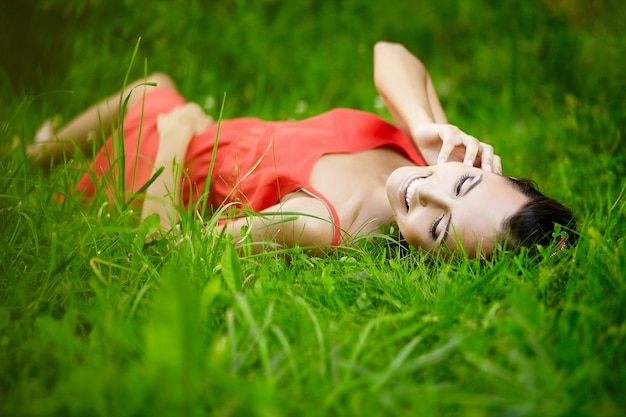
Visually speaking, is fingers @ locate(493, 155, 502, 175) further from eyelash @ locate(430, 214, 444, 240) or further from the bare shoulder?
the bare shoulder

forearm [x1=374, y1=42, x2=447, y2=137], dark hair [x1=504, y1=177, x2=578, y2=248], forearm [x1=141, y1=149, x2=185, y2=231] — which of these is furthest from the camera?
forearm [x1=374, y1=42, x2=447, y2=137]

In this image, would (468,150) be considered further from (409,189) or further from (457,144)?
(409,189)

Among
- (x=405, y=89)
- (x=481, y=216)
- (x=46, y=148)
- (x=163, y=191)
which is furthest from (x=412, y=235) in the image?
(x=46, y=148)

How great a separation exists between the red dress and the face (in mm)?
268

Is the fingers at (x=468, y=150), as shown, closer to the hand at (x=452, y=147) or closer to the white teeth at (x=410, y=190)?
the hand at (x=452, y=147)

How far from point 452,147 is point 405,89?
536 millimetres

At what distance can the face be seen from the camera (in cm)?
178

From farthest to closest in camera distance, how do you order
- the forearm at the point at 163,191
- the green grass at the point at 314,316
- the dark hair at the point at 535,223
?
1. the forearm at the point at 163,191
2. the dark hair at the point at 535,223
3. the green grass at the point at 314,316

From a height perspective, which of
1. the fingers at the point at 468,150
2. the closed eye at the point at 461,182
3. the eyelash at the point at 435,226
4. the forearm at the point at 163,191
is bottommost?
the forearm at the point at 163,191

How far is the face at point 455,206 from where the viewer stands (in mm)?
1776

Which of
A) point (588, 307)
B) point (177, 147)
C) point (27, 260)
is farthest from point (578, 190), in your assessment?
point (27, 260)

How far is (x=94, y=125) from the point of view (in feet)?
9.27

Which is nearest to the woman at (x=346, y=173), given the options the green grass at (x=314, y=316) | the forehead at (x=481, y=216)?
the forehead at (x=481, y=216)

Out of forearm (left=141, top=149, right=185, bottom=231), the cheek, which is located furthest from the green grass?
forearm (left=141, top=149, right=185, bottom=231)
